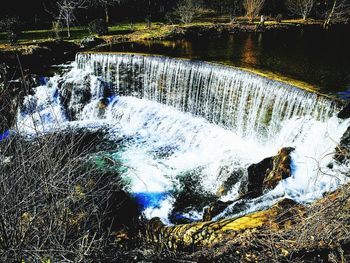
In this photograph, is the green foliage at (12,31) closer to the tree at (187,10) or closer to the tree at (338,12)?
the tree at (187,10)

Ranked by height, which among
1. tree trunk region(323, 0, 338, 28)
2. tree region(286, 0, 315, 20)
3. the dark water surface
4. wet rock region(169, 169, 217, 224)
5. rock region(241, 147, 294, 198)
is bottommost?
wet rock region(169, 169, 217, 224)

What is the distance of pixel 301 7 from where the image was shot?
84.9 feet

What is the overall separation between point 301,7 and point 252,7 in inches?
151

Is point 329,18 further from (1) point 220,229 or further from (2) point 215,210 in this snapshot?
(1) point 220,229

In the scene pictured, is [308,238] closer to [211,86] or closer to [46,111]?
[211,86]

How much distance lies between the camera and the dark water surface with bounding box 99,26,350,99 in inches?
455

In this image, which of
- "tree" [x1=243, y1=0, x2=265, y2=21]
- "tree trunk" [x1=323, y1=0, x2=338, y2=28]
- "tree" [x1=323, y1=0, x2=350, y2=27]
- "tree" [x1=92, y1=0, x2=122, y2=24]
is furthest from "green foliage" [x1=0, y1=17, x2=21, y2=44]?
"tree" [x1=323, y1=0, x2=350, y2=27]

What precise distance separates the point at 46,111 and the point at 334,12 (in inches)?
900

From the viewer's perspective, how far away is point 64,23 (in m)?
23.0

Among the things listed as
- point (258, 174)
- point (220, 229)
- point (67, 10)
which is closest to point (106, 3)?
point (67, 10)

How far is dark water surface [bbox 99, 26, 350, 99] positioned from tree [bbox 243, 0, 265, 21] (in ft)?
15.3

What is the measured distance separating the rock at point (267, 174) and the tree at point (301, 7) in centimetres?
2091

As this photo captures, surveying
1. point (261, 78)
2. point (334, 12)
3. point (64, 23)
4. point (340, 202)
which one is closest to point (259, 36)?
point (334, 12)

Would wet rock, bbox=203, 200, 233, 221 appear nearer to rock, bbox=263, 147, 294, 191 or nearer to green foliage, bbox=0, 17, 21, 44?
rock, bbox=263, 147, 294, 191
